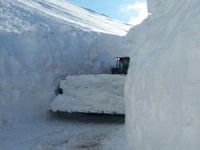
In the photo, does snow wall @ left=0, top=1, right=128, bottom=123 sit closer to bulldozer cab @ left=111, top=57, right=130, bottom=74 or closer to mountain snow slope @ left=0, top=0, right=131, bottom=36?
mountain snow slope @ left=0, top=0, right=131, bottom=36

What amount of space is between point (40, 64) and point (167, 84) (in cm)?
1094

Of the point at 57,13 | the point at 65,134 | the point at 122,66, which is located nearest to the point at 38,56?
the point at 122,66

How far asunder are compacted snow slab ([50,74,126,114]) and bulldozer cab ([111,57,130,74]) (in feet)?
7.05

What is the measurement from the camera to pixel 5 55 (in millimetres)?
14750

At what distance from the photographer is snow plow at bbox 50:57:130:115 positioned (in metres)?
13.9

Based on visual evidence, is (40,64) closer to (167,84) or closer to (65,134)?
(65,134)

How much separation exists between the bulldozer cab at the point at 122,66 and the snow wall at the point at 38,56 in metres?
0.60

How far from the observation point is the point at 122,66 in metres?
16.8

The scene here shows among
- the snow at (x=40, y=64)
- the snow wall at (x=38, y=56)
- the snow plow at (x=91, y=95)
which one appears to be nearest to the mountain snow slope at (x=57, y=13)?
the snow at (x=40, y=64)

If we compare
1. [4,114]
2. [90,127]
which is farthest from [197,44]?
[4,114]

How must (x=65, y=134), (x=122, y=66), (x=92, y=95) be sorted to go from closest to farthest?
(x=65, y=134) → (x=92, y=95) → (x=122, y=66)

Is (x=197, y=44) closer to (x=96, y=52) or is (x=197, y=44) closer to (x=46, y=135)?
(x=46, y=135)

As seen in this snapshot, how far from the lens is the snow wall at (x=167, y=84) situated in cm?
457

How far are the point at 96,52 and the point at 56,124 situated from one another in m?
5.11
